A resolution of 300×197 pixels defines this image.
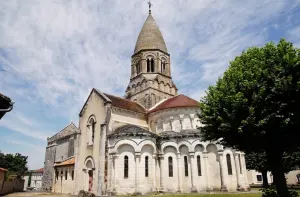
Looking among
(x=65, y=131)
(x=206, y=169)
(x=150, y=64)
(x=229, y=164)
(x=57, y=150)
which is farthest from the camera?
(x=65, y=131)

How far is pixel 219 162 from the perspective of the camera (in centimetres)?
2622

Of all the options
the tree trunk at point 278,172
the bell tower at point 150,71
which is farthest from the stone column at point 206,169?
the bell tower at point 150,71

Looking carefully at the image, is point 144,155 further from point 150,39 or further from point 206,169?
point 150,39

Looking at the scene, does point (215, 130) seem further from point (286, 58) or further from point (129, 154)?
point (129, 154)

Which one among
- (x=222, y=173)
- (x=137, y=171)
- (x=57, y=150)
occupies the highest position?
(x=57, y=150)

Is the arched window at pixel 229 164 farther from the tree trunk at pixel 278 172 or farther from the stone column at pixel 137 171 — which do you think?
the tree trunk at pixel 278 172

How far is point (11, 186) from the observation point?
4025 centimetres

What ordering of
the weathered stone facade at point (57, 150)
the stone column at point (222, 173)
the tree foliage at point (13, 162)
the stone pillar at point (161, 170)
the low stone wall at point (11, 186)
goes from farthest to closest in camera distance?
the tree foliage at point (13, 162) < the weathered stone facade at point (57, 150) < the low stone wall at point (11, 186) < the stone pillar at point (161, 170) < the stone column at point (222, 173)

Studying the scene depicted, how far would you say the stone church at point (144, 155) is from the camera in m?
25.3

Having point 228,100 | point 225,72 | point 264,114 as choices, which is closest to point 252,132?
point 264,114

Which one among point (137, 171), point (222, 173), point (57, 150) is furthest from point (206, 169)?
point (57, 150)

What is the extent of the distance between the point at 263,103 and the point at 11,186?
42.8m

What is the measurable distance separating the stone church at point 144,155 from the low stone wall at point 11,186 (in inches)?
330

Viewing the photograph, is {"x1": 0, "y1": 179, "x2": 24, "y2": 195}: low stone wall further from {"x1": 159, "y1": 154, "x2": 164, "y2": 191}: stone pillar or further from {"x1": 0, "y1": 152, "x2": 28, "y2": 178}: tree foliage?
{"x1": 159, "y1": 154, "x2": 164, "y2": 191}: stone pillar
